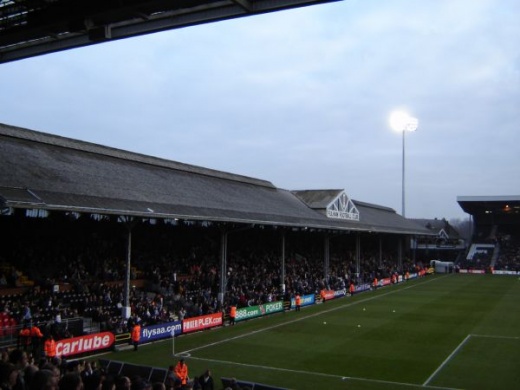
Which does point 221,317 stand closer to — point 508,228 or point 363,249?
point 363,249

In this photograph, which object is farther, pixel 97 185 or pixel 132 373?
pixel 97 185

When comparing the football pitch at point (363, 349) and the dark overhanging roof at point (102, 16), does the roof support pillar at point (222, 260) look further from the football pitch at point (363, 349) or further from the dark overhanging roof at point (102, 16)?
the dark overhanging roof at point (102, 16)

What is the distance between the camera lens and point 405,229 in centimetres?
6625

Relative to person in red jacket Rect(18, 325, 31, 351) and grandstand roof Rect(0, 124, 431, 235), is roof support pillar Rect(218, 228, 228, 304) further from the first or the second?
person in red jacket Rect(18, 325, 31, 351)

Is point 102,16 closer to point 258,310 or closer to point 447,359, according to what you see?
point 447,359

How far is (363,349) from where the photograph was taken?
23500 mm

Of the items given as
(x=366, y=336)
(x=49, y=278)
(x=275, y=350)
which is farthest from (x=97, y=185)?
(x=366, y=336)

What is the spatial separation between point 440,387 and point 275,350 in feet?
24.7

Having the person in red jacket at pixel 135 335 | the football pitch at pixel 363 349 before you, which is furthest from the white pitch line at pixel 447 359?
the person in red jacket at pixel 135 335

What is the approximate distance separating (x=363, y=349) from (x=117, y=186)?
1435 centimetres

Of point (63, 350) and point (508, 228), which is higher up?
point (508, 228)

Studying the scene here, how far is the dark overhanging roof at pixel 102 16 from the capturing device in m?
9.26

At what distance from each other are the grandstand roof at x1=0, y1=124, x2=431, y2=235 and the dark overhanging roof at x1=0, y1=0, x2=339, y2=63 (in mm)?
9753

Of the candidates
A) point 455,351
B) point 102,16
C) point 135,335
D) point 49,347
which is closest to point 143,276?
point 135,335
